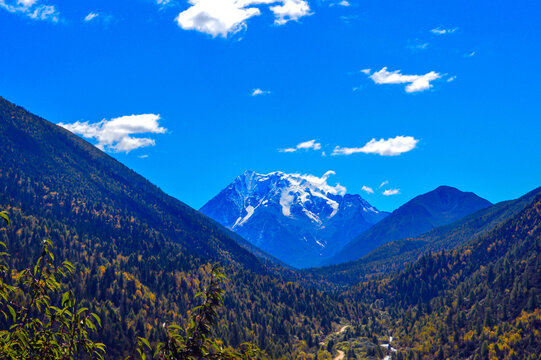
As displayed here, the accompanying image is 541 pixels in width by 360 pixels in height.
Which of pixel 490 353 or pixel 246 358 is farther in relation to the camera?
pixel 490 353

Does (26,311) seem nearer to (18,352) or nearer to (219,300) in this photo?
(18,352)

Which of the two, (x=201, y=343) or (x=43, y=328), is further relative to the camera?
(x=43, y=328)

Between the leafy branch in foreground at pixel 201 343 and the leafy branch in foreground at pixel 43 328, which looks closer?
the leafy branch in foreground at pixel 43 328

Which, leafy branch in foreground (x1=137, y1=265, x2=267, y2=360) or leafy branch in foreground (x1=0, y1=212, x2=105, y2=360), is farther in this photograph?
leafy branch in foreground (x1=137, y1=265, x2=267, y2=360)

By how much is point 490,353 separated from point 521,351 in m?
13.3

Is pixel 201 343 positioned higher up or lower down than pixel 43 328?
lower down

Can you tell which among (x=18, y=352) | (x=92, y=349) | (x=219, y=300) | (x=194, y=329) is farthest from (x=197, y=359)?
(x=18, y=352)

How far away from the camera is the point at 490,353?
7840 inches

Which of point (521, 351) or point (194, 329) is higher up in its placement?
point (194, 329)

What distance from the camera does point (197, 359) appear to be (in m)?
16.8

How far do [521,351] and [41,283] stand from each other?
231504 mm

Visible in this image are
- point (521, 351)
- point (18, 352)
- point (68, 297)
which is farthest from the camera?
point (521, 351)

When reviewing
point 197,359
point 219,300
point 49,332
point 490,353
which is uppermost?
point 219,300

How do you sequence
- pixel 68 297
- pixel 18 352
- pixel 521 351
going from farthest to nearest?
pixel 521 351
pixel 18 352
pixel 68 297
